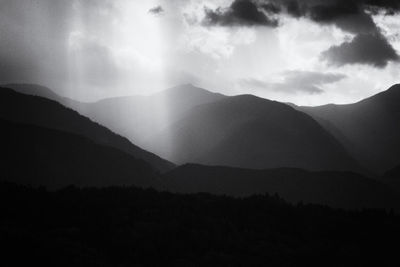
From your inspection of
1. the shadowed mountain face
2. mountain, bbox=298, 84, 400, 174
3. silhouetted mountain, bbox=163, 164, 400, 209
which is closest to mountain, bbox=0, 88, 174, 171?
silhouetted mountain, bbox=163, 164, 400, 209

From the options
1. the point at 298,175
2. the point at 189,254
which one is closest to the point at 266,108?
the point at 298,175

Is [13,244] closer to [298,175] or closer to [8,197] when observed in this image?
[8,197]

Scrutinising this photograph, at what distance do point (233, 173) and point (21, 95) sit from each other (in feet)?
175

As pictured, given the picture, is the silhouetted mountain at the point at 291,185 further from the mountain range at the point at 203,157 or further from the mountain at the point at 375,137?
the mountain at the point at 375,137

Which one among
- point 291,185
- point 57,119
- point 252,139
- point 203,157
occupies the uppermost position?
point 57,119

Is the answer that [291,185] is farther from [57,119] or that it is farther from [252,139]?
[252,139]

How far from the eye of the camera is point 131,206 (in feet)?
102

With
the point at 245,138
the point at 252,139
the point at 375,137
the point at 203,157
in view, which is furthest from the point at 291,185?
the point at 375,137

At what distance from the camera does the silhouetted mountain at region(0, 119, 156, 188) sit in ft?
194

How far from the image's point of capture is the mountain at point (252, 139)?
414 feet

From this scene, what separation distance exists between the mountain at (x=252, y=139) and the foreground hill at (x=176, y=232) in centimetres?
8526

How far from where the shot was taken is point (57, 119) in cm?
8869

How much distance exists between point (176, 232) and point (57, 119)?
70.5 meters

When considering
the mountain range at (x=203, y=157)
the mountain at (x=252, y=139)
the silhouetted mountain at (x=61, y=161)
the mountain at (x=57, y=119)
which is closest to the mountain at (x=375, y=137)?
the mountain at (x=252, y=139)
